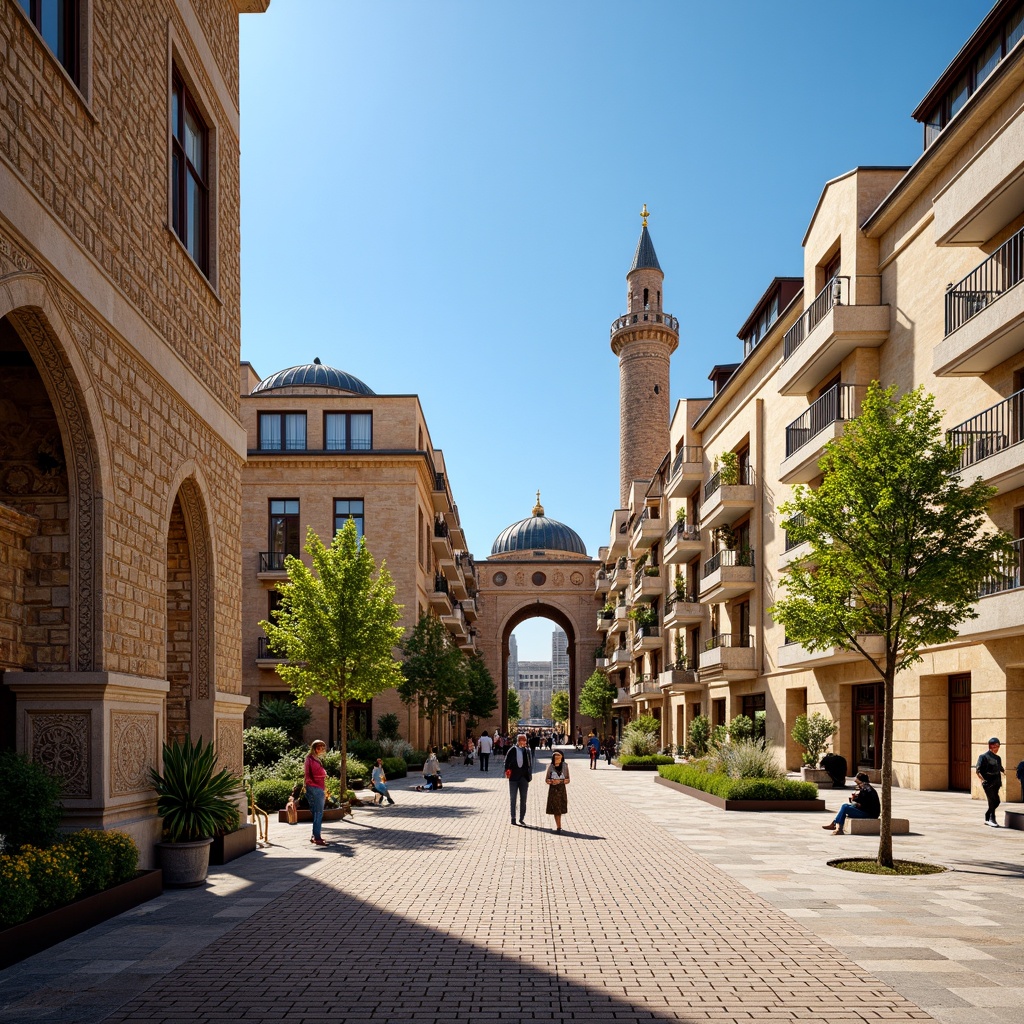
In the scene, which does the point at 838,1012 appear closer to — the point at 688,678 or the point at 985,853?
the point at 985,853

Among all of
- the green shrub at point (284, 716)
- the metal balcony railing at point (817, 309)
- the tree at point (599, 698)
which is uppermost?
the metal balcony railing at point (817, 309)

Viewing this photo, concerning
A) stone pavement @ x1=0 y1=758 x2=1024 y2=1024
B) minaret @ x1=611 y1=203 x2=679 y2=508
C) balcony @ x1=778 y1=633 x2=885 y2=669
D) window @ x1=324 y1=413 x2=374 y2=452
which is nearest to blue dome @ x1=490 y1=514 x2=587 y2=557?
minaret @ x1=611 y1=203 x2=679 y2=508

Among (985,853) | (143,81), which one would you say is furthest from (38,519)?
(985,853)

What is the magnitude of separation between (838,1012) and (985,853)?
8.55 metres

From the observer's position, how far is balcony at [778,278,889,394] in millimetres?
24953

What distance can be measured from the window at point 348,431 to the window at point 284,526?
9.94 feet

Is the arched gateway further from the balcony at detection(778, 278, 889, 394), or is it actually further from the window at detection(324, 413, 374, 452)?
the balcony at detection(778, 278, 889, 394)

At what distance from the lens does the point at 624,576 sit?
217 ft

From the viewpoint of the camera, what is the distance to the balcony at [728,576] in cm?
3550

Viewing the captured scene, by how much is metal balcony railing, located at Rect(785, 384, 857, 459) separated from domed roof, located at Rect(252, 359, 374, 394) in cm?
2406

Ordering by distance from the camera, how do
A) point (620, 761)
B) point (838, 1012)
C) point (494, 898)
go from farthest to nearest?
point (620, 761), point (494, 898), point (838, 1012)

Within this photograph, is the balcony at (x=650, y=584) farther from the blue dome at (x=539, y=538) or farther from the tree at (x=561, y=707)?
the tree at (x=561, y=707)

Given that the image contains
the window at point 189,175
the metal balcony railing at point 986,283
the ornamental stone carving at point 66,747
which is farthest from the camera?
the metal balcony railing at point 986,283

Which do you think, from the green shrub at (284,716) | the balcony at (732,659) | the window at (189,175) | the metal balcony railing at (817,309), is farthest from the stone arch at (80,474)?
the green shrub at (284,716)
